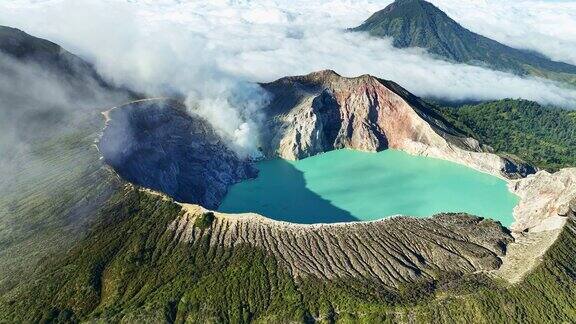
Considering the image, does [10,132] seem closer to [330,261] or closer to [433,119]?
[330,261]

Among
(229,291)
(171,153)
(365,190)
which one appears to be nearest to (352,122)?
(365,190)

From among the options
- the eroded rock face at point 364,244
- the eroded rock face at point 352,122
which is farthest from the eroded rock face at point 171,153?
the eroded rock face at point 364,244

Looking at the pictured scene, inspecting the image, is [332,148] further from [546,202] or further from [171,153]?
[546,202]

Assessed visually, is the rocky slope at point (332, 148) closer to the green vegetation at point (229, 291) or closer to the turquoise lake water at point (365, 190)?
the green vegetation at point (229, 291)

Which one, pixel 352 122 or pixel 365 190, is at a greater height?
pixel 352 122

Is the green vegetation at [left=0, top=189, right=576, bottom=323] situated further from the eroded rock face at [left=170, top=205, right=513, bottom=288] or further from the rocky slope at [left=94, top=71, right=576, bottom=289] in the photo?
the rocky slope at [left=94, top=71, right=576, bottom=289]

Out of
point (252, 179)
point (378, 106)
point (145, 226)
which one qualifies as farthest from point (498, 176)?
point (145, 226)
